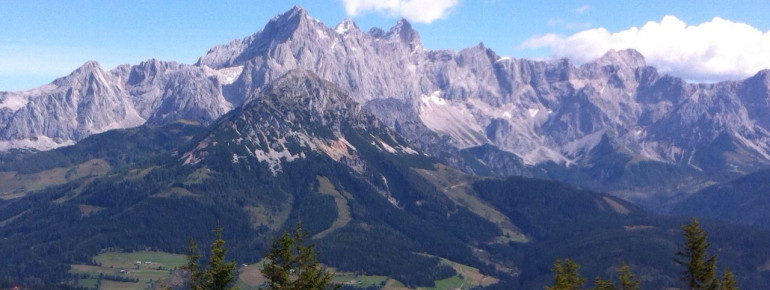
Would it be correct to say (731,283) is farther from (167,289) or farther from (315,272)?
(167,289)

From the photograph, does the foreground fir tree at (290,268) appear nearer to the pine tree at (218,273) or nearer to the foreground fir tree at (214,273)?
the pine tree at (218,273)

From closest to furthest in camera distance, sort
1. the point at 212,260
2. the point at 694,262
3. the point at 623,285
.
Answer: the point at 212,260 → the point at 694,262 → the point at 623,285

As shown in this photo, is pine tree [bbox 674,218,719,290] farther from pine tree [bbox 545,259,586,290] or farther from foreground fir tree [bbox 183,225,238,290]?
foreground fir tree [bbox 183,225,238,290]

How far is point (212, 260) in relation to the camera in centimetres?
8588

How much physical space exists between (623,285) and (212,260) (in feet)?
184

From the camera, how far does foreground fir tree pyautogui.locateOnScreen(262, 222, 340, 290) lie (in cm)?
8550

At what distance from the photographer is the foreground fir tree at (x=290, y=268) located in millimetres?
85500

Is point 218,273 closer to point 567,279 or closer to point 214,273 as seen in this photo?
point 214,273

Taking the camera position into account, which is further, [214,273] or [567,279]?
[567,279]

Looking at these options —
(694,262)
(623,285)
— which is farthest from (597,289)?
(694,262)

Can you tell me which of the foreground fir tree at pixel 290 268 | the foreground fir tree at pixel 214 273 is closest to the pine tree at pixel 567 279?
the foreground fir tree at pixel 290 268

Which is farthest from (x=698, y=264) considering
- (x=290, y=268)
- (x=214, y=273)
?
(x=214, y=273)

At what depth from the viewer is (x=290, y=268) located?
87.8m

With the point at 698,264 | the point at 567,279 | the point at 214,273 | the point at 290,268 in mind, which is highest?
the point at 698,264
